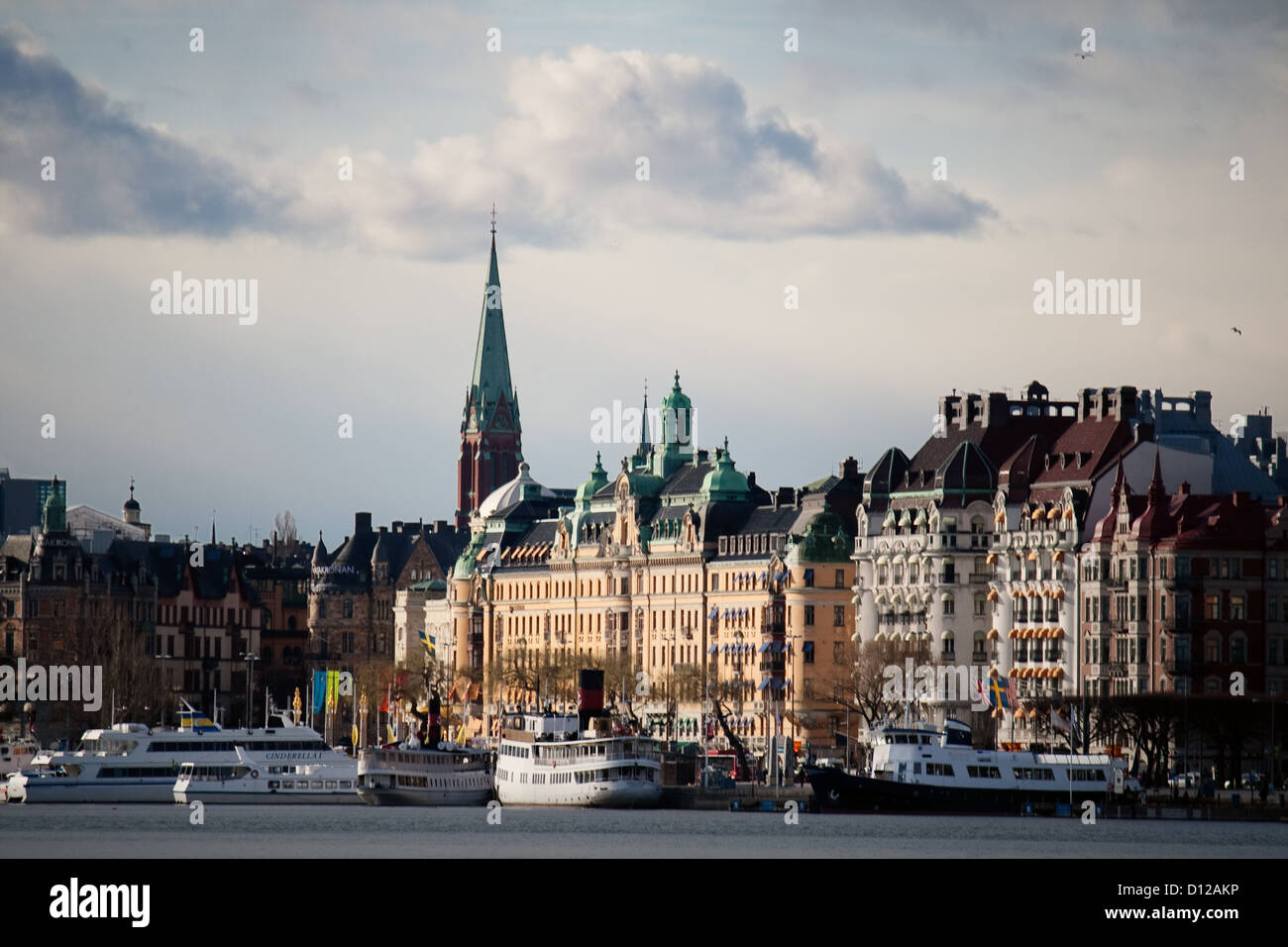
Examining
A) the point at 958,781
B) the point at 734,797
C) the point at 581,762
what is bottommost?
the point at 734,797

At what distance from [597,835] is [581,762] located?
29784mm

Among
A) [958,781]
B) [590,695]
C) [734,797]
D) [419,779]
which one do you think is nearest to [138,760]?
[419,779]

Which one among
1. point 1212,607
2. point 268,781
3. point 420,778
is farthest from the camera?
point 268,781

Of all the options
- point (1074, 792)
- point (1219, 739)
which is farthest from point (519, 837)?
point (1219, 739)

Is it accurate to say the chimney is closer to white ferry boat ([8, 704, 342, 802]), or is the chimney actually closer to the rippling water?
the rippling water

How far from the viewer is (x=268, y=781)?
18975 centimetres

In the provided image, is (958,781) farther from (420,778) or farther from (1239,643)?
(420,778)

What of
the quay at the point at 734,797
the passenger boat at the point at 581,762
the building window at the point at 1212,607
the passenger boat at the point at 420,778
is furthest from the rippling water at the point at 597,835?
the building window at the point at 1212,607

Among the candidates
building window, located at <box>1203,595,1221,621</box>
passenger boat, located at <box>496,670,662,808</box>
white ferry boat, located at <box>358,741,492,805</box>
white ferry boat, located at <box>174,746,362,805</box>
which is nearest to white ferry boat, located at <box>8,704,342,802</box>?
white ferry boat, located at <box>174,746,362,805</box>

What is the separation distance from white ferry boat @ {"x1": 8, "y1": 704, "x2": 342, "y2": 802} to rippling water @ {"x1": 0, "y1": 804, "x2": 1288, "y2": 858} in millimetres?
8104
